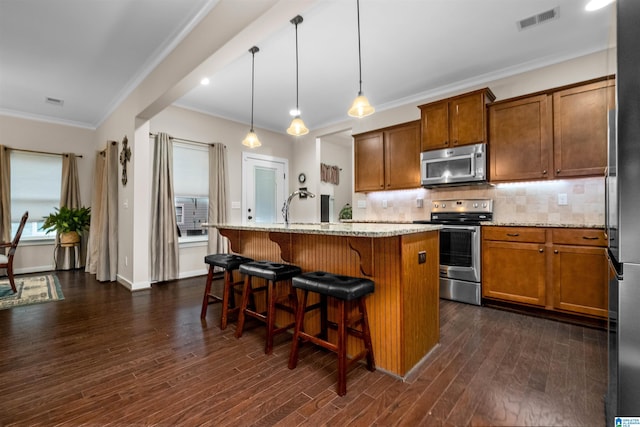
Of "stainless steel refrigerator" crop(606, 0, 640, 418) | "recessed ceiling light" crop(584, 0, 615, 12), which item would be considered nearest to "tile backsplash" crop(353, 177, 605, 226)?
"recessed ceiling light" crop(584, 0, 615, 12)

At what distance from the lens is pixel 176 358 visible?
205 cm

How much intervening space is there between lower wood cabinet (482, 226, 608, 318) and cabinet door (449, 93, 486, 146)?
1.05 meters

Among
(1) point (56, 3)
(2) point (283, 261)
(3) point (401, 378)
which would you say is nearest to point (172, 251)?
(2) point (283, 261)

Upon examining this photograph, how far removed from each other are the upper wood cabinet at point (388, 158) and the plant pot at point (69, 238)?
4.51m

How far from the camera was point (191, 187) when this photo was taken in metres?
4.64

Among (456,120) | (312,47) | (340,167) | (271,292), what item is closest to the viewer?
(271,292)

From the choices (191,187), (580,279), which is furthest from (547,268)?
(191,187)

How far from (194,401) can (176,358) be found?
1.83 feet

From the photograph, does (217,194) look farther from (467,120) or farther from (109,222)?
(467,120)

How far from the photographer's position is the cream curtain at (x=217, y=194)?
4.66 m

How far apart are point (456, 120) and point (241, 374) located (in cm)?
333

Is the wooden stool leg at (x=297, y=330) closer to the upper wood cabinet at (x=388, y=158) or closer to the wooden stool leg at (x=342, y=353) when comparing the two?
the wooden stool leg at (x=342, y=353)

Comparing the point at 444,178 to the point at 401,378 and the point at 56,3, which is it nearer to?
the point at 401,378

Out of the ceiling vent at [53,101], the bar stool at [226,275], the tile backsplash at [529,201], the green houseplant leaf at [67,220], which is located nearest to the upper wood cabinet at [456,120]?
the tile backsplash at [529,201]
